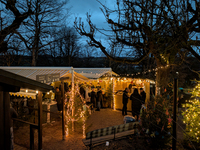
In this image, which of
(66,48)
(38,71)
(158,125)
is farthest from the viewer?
(66,48)

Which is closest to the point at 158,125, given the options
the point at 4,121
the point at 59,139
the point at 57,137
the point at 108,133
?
the point at 108,133

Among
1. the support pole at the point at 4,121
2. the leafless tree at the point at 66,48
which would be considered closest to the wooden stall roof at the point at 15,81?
the support pole at the point at 4,121

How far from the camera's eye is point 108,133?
498 cm

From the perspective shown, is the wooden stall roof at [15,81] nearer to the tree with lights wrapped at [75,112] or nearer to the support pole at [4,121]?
the support pole at [4,121]

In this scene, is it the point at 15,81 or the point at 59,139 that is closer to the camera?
the point at 15,81

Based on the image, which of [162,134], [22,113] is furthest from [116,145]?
[22,113]

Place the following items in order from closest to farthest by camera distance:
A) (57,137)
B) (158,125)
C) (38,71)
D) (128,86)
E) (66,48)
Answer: (158,125) < (57,137) < (38,71) < (128,86) < (66,48)

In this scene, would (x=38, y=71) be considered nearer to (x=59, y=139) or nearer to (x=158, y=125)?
(x=59, y=139)

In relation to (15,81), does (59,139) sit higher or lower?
lower

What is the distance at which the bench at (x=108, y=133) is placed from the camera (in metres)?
4.52

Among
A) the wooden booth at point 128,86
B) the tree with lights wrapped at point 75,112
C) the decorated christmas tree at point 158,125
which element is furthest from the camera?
the wooden booth at point 128,86

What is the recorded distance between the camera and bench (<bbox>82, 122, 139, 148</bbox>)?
4.52 m

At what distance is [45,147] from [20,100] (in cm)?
344

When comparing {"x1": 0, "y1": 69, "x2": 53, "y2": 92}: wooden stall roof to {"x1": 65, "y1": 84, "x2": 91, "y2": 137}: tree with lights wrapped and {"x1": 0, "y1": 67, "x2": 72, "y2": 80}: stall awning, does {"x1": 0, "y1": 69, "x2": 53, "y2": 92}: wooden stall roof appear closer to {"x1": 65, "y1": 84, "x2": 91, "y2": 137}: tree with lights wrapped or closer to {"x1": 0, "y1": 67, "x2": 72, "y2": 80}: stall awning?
{"x1": 65, "y1": 84, "x2": 91, "y2": 137}: tree with lights wrapped
